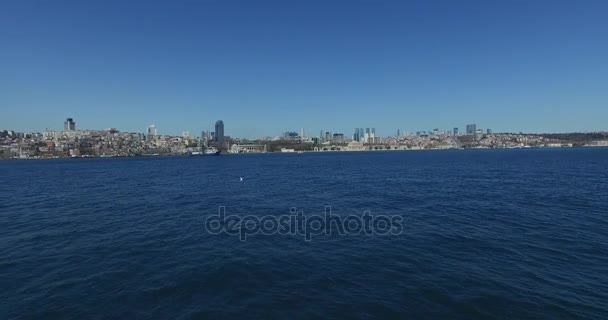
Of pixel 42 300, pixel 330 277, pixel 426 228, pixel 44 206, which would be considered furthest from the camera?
pixel 44 206

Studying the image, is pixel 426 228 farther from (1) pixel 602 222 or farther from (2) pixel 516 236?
(1) pixel 602 222

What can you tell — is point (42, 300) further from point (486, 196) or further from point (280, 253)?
point (486, 196)

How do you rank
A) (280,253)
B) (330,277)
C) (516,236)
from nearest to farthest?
(330,277) → (280,253) → (516,236)

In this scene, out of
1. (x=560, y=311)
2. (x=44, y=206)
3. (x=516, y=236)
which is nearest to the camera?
(x=560, y=311)

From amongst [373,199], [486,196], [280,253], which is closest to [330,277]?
[280,253]

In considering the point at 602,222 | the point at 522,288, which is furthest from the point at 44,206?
the point at 602,222

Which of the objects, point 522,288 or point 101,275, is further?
point 101,275

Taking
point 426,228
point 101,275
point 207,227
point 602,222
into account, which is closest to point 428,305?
point 426,228

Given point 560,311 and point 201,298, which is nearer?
point 560,311

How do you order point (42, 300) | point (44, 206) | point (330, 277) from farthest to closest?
point (44, 206) → point (330, 277) → point (42, 300)
